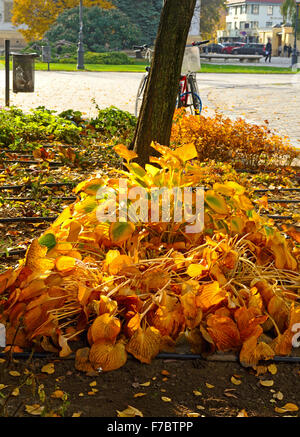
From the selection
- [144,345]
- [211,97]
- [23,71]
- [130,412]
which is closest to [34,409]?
[130,412]

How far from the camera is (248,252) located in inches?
146

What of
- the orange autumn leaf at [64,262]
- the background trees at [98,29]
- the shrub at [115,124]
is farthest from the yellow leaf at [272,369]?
the background trees at [98,29]

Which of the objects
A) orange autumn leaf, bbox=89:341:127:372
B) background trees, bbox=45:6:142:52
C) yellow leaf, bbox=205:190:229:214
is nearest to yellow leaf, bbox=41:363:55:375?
orange autumn leaf, bbox=89:341:127:372

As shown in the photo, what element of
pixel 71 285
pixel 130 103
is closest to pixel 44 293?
pixel 71 285

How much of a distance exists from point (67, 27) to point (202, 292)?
139 ft

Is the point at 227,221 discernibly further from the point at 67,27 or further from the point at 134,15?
the point at 134,15

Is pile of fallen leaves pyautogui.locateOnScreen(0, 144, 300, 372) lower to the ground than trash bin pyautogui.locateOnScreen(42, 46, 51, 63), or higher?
lower

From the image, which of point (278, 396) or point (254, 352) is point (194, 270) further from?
point (278, 396)

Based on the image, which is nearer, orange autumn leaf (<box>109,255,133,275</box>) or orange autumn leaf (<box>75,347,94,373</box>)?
orange autumn leaf (<box>75,347,94,373</box>)

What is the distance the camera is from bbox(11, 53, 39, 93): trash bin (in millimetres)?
13023

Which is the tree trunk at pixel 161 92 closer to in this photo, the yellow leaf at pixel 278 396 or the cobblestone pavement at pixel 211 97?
the yellow leaf at pixel 278 396

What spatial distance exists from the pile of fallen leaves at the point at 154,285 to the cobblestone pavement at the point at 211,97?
6.14 metres

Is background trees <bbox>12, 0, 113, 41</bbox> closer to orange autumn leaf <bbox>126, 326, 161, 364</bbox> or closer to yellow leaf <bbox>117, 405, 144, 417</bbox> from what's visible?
orange autumn leaf <bbox>126, 326, 161, 364</bbox>

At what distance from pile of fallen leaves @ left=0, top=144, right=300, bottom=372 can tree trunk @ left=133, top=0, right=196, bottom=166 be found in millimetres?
1443
